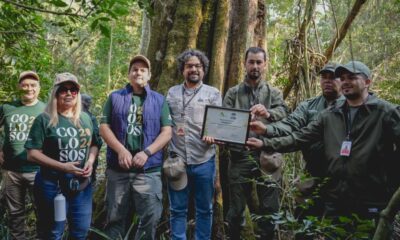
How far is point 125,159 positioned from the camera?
3.88 m

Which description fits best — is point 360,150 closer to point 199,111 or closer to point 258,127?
point 258,127

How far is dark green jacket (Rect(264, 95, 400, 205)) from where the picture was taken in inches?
128

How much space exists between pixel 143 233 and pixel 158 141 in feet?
2.93

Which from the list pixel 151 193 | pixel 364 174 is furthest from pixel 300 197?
pixel 151 193

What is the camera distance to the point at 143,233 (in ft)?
13.1

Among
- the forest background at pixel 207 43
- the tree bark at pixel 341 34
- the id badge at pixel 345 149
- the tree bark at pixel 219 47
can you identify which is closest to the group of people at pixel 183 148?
the id badge at pixel 345 149

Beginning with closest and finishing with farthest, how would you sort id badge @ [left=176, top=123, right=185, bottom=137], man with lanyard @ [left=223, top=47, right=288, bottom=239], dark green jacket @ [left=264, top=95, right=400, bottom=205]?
dark green jacket @ [left=264, top=95, right=400, bottom=205] → id badge @ [left=176, top=123, right=185, bottom=137] → man with lanyard @ [left=223, top=47, right=288, bottom=239]

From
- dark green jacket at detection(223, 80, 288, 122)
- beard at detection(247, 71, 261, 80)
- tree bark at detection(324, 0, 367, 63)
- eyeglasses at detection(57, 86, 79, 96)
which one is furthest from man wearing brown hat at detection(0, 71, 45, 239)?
tree bark at detection(324, 0, 367, 63)

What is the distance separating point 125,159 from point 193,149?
29.3 inches

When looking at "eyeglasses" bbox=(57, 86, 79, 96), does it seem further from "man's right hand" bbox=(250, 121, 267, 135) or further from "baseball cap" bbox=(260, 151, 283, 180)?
"baseball cap" bbox=(260, 151, 283, 180)

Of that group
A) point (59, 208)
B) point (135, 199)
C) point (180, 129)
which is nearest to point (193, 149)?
point (180, 129)

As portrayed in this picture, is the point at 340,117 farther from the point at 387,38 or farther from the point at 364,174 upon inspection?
the point at 387,38

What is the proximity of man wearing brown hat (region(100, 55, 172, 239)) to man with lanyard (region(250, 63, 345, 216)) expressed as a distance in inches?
38.1

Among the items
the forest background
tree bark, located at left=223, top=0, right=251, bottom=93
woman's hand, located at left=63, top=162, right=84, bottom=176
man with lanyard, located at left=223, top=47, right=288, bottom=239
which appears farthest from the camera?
tree bark, located at left=223, top=0, right=251, bottom=93
